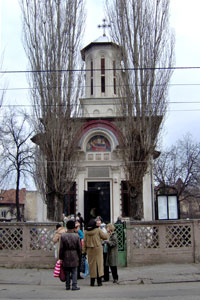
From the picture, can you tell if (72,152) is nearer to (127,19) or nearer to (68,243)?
(127,19)

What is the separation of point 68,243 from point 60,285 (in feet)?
6.28

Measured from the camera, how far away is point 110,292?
331 inches

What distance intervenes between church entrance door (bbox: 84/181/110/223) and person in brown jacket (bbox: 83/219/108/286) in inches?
475

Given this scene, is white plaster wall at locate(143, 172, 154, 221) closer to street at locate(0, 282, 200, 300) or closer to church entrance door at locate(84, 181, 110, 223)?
church entrance door at locate(84, 181, 110, 223)

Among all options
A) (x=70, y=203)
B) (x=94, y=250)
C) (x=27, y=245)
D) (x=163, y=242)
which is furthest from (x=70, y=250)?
(x=70, y=203)

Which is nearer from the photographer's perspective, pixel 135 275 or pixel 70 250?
pixel 70 250

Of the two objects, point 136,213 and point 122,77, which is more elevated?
point 122,77

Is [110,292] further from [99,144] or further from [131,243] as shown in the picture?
[99,144]

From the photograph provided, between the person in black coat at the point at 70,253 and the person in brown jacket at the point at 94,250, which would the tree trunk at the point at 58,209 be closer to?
the person in brown jacket at the point at 94,250

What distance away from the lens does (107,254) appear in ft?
32.8

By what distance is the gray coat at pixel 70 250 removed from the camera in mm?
8609

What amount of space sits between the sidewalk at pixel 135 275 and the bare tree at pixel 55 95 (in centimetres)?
652

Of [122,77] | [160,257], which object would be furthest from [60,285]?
[122,77]

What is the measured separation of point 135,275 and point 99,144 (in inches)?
482
